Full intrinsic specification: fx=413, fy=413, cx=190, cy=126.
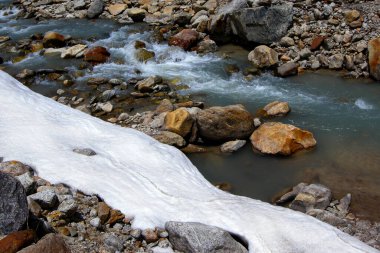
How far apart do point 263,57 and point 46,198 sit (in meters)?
7.92

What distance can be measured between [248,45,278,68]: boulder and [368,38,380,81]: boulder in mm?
2291

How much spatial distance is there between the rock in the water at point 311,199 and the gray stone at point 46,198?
3.39m

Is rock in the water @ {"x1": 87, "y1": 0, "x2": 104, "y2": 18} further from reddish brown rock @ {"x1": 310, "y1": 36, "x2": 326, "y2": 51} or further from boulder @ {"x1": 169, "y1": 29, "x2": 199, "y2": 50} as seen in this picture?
reddish brown rock @ {"x1": 310, "y1": 36, "x2": 326, "y2": 51}

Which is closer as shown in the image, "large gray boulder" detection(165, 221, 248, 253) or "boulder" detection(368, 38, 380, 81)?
"large gray boulder" detection(165, 221, 248, 253)

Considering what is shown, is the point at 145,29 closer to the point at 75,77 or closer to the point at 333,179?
the point at 75,77

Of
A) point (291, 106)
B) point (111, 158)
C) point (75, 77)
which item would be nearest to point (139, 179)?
point (111, 158)

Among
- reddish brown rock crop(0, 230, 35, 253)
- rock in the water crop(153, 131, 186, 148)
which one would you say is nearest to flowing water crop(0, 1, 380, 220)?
rock in the water crop(153, 131, 186, 148)

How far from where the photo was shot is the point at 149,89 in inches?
394

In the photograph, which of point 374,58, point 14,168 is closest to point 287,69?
point 374,58

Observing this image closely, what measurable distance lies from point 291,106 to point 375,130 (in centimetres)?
181

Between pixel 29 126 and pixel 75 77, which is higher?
pixel 29 126

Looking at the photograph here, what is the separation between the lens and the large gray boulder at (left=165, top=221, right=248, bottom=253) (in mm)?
4107

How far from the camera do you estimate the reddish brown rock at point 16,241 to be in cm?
338

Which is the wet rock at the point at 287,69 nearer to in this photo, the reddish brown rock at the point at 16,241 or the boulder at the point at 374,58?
the boulder at the point at 374,58
